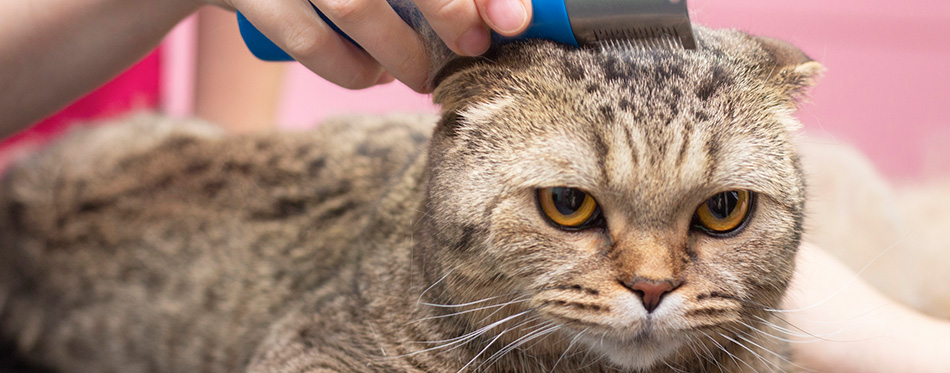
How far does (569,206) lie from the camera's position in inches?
35.7

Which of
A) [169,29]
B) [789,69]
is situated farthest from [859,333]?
[169,29]

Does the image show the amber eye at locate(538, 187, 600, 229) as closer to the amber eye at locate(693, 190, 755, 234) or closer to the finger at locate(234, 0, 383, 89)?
the amber eye at locate(693, 190, 755, 234)

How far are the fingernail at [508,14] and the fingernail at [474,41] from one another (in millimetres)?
59

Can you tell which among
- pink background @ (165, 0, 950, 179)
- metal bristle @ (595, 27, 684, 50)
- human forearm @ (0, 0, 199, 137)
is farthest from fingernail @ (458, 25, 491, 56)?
pink background @ (165, 0, 950, 179)

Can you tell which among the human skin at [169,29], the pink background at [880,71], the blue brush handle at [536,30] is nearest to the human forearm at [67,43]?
the human skin at [169,29]

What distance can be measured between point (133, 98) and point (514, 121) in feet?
6.67

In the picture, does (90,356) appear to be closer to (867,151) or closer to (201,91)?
(201,91)

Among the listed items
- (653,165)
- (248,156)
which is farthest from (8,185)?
(653,165)

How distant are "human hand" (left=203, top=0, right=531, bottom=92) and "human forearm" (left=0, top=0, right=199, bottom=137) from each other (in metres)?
0.24

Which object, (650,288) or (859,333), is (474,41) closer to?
(650,288)

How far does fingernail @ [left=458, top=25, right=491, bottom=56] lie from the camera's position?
3.04 ft

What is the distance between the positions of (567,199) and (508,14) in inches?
8.9

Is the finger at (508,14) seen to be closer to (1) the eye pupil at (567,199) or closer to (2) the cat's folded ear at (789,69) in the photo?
(1) the eye pupil at (567,199)

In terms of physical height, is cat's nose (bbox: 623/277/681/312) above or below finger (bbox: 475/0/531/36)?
below
